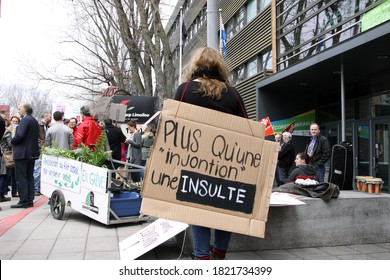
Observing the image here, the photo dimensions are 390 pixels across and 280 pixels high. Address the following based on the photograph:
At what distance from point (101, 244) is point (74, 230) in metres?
0.96

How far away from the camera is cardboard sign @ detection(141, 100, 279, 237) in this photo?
10.5ft

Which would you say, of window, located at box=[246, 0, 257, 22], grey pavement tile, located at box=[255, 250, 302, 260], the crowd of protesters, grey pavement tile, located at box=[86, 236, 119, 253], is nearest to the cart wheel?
the crowd of protesters

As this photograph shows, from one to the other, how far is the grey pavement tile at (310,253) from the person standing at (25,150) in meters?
5.06

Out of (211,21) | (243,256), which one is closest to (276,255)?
(243,256)

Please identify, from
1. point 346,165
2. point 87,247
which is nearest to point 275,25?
point 346,165

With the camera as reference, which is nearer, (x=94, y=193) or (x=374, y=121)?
(x=94, y=193)

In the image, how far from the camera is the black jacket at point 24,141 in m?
7.51

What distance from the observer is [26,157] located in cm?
752

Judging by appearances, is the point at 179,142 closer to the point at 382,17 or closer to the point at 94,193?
the point at 94,193

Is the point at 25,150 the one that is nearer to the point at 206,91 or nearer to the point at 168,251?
the point at 168,251

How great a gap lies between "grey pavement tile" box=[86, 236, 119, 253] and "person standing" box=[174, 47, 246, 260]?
1624 mm

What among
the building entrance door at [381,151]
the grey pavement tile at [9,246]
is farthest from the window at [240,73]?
the grey pavement tile at [9,246]

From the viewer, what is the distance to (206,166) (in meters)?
3.30

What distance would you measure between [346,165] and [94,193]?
153 inches
